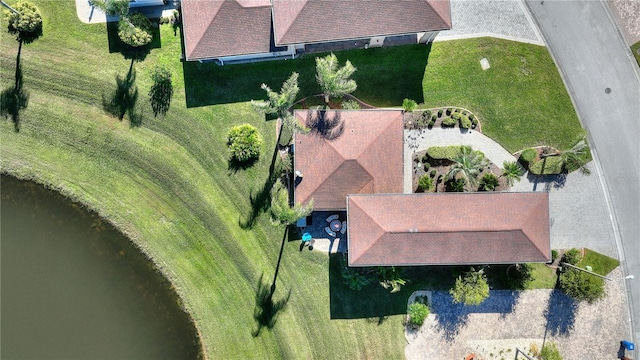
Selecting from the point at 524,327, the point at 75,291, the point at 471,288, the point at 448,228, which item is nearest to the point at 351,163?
the point at 448,228

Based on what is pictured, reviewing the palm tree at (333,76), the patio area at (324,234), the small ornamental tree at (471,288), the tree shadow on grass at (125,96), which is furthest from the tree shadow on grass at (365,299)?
the tree shadow on grass at (125,96)

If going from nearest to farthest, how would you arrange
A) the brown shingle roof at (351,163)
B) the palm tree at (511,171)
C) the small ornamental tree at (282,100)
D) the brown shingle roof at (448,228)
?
the brown shingle roof at (448,228), the small ornamental tree at (282,100), the brown shingle roof at (351,163), the palm tree at (511,171)

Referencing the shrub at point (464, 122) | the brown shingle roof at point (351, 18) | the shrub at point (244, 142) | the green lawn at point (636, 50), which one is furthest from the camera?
the green lawn at point (636, 50)

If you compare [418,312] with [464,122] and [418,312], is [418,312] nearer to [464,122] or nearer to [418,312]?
[418,312]

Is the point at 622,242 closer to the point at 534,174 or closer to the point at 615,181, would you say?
the point at 615,181

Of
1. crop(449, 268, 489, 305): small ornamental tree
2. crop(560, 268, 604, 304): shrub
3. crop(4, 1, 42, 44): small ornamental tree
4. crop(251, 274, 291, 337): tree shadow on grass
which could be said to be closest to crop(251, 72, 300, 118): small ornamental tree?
crop(251, 274, 291, 337): tree shadow on grass

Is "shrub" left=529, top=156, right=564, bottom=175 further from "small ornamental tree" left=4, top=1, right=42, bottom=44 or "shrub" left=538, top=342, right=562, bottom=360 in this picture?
"small ornamental tree" left=4, top=1, right=42, bottom=44

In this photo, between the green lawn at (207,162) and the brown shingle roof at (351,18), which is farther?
the green lawn at (207,162)

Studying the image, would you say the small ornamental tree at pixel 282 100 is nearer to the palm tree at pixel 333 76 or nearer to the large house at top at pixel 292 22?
the palm tree at pixel 333 76
